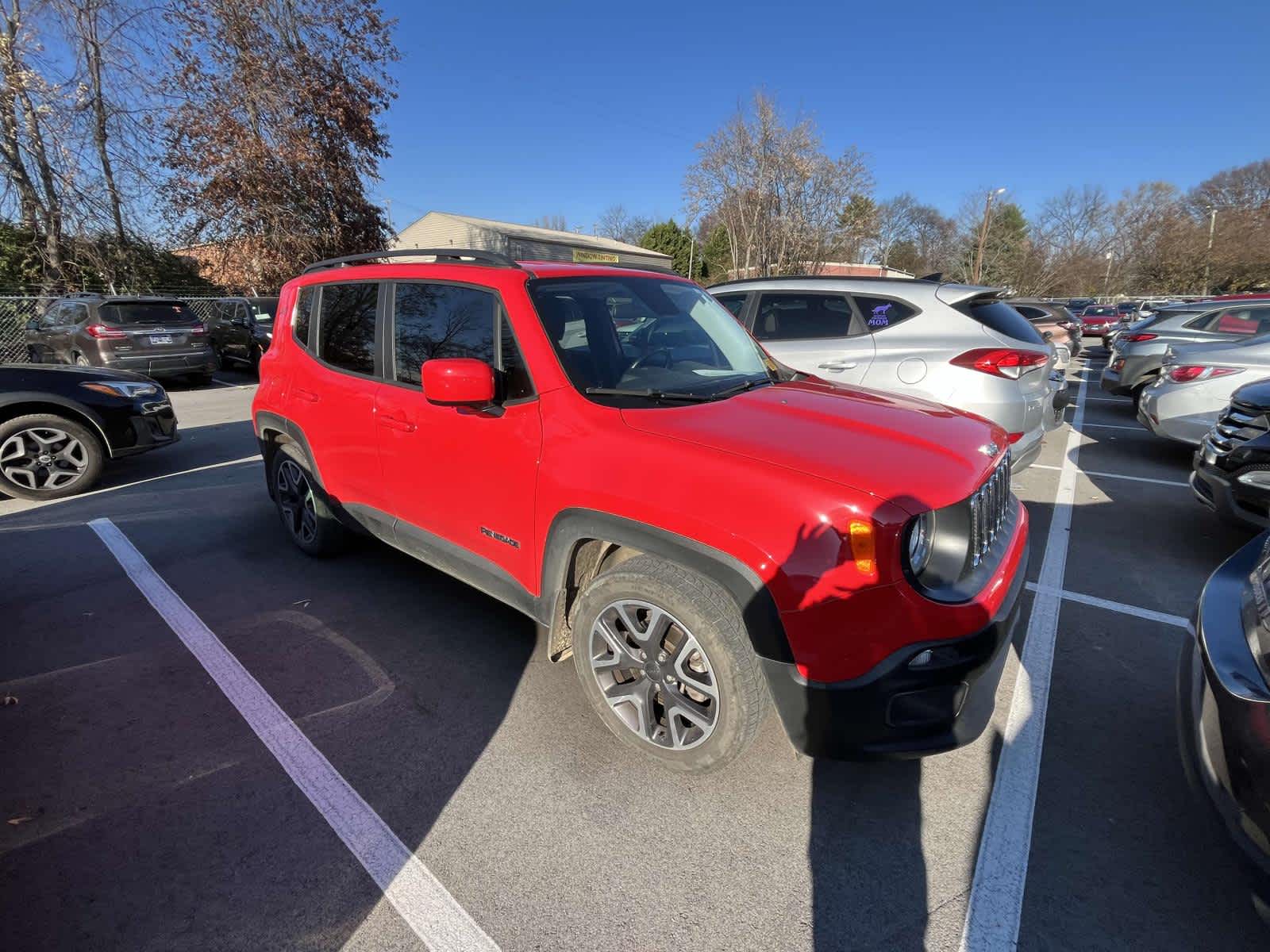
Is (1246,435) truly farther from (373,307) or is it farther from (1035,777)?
(373,307)

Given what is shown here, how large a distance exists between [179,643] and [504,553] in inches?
75.5

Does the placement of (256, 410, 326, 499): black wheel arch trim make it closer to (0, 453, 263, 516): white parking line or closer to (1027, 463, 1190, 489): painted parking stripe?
(0, 453, 263, 516): white parking line

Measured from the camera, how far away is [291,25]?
18266 millimetres

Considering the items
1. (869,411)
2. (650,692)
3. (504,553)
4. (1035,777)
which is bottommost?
(1035,777)

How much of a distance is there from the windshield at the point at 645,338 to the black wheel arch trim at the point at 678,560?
555 millimetres

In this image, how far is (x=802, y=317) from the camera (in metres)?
5.72

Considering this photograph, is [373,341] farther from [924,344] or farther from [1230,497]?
[1230,497]

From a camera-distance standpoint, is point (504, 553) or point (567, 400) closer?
point (567, 400)

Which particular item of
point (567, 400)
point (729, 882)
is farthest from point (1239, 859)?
point (567, 400)

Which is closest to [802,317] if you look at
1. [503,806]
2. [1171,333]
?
[503,806]

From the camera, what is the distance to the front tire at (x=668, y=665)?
6.88 feet

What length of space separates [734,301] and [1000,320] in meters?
2.29

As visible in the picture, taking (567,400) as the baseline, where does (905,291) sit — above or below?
above

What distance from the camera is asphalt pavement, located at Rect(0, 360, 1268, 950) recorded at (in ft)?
6.03
